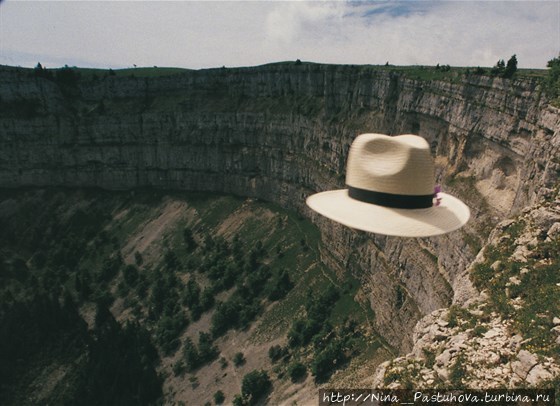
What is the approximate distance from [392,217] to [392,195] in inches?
21.2

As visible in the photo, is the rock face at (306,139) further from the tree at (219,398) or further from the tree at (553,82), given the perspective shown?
the tree at (219,398)

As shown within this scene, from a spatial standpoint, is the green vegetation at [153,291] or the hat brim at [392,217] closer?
the hat brim at [392,217]

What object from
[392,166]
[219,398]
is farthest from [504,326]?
[219,398]

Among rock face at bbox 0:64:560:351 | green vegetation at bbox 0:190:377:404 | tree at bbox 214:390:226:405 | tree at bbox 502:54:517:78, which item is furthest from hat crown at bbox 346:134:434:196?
tree at bbox 214:390:226:405

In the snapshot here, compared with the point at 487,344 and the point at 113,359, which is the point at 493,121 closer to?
the point at 487,344

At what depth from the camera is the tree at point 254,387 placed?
49.9 m

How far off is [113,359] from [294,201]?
41040mm

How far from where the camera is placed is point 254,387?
50000 mm

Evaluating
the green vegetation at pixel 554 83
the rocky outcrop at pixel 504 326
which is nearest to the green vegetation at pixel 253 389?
the rocky outcrop at pixel 504 326

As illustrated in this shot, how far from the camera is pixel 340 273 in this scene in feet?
202

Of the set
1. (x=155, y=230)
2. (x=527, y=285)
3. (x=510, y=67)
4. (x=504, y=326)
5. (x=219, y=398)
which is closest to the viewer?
(x=504, y=326)

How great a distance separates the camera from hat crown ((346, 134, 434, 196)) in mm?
8930

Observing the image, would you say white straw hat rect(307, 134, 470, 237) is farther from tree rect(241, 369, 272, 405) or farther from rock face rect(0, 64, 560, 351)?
tree rect(241, 369, 272, 405)

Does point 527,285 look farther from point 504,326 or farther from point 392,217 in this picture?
point 392,217
